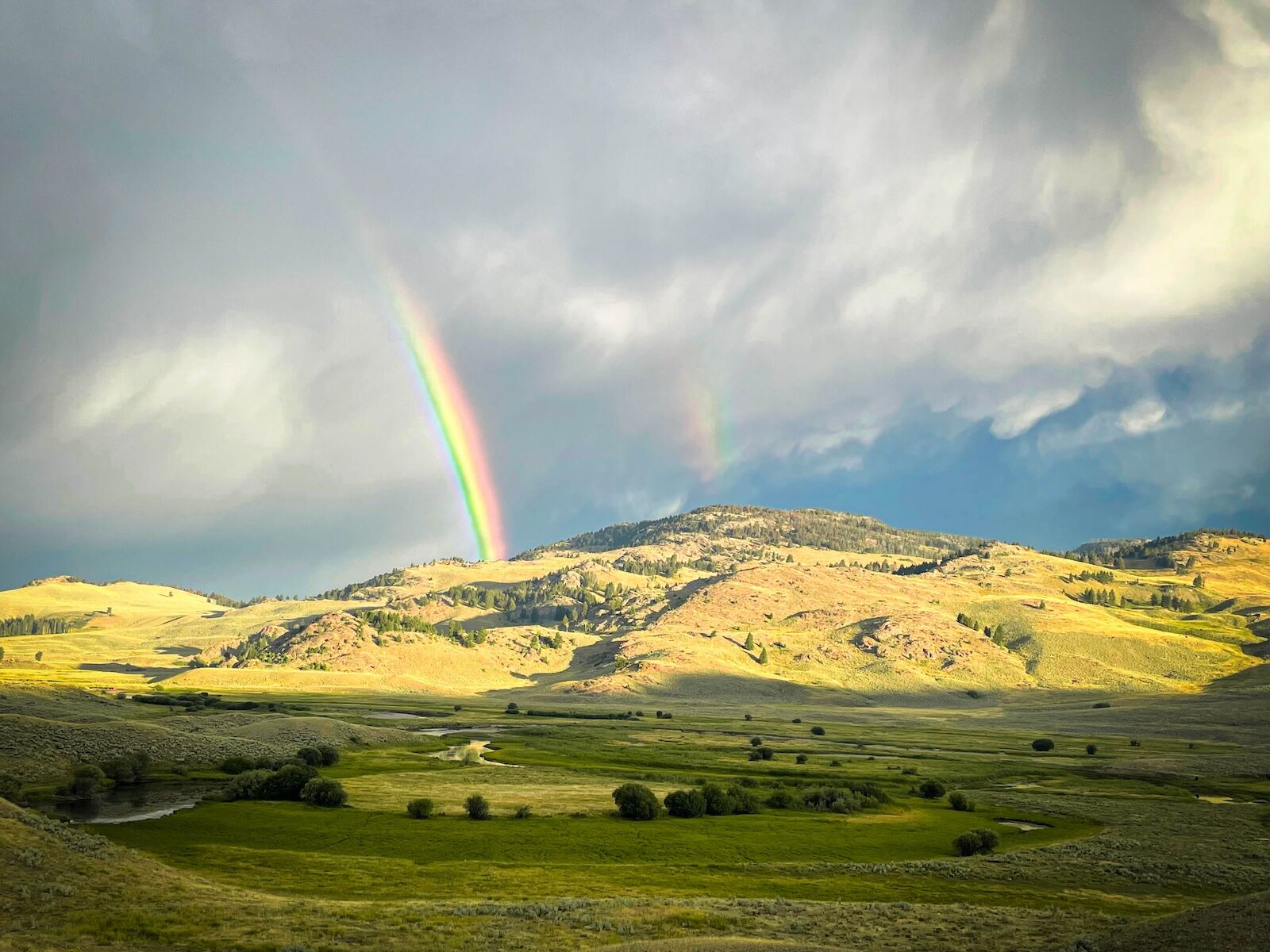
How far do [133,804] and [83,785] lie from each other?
227 inches

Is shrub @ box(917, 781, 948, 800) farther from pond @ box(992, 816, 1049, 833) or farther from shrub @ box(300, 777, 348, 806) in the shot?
shrub @ box(300, 777, 348, 806)

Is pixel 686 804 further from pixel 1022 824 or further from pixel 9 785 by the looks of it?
pixel 9 785

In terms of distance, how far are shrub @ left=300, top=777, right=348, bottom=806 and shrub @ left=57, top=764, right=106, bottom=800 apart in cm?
1694

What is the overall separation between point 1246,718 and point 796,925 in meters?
176

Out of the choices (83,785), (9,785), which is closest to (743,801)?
(83,785)

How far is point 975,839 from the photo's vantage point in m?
54.5

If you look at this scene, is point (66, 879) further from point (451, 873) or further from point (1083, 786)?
point (1083, 786)

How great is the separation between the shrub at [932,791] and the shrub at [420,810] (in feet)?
153

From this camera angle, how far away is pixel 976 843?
5431cm

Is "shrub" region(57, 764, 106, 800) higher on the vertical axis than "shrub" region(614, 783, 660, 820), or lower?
higher

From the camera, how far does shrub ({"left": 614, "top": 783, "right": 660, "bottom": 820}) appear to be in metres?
64.2

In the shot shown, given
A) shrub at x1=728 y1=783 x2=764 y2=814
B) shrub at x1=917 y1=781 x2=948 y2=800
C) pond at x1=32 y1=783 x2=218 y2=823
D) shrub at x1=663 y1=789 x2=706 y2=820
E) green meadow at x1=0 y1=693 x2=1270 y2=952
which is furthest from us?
shrub at x1=917 y1=781 x2=948 y2=800

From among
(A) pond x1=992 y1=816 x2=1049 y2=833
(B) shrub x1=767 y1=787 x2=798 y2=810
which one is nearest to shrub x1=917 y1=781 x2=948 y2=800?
(A) pond x1=992 y1=816 x2=1049 y2=833

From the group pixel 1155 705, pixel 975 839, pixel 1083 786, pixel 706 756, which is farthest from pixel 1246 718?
pixel 975 839
